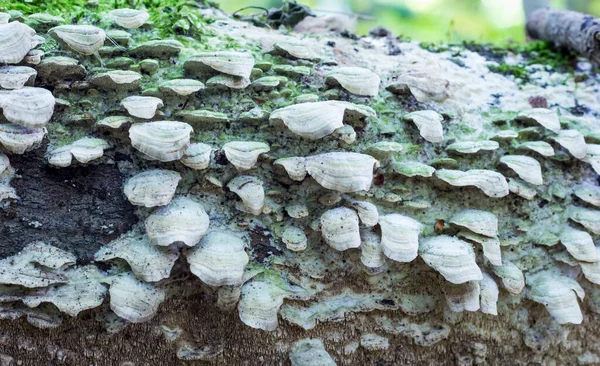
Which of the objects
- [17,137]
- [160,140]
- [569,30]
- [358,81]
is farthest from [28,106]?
[569,30]

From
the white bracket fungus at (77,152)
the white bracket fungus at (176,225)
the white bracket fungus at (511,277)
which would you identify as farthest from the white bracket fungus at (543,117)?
the white bracket fungus at (77,152)

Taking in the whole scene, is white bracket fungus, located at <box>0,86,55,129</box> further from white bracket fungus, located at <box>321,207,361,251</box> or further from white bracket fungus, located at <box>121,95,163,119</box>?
white bracket fungus, located at <box>321,207,361,251</box>

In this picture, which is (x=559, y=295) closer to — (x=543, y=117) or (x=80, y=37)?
(x=543, y=117)

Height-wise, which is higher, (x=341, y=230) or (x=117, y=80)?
(x=117, y=80)

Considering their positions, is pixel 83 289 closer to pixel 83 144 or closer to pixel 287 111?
pixel 83 144

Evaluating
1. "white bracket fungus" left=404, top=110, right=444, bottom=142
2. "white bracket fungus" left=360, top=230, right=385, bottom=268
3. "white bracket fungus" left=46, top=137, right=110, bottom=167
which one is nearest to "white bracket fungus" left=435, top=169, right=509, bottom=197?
"white bracket fungus" left=404, top=110, right=444, bottom=142

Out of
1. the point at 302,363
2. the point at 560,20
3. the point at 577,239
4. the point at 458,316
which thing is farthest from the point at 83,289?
the point at 560,20

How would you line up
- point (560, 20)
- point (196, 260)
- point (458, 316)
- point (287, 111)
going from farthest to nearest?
point (560, 20)
point (458, 316)
point (287, 111)
point (196, 260)
